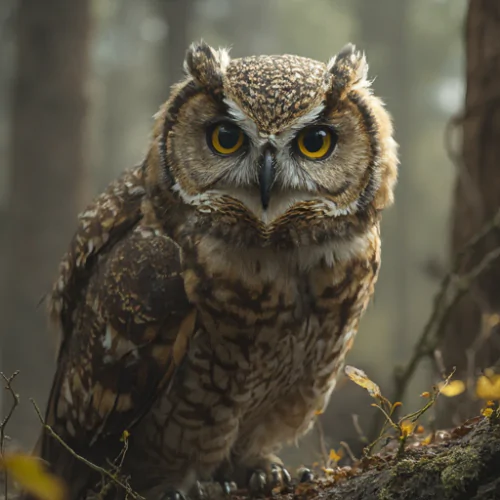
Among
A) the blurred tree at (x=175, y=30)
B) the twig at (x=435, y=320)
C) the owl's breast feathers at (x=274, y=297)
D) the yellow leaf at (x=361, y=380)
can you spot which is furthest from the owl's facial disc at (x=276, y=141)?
the blurred tree at (x=175, y=30)

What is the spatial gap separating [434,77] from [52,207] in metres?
12.3

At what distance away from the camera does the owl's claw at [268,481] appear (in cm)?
236

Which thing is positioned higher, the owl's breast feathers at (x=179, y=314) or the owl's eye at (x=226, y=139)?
the owl's eye at (x=226, y=139)

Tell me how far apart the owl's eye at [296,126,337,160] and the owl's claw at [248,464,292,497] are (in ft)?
3.73

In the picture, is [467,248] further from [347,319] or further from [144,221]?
[144,221]

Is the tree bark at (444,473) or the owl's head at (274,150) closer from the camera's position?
the tree bark at (444,473)

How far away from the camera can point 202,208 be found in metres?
1.99

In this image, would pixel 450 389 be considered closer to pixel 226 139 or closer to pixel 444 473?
pixel 444 473

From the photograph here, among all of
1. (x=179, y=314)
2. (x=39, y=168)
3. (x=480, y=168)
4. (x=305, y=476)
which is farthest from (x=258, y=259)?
(x=39, y=168)

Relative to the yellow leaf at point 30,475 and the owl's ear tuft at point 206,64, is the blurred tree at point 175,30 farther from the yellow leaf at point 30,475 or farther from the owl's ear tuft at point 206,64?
the yellow leaf at point 30,475

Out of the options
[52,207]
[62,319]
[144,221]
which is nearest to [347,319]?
[144,221]

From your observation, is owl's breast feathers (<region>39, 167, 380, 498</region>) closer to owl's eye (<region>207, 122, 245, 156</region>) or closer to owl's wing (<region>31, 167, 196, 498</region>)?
owl's wing (<region>31, 167, 196, 498</region>)

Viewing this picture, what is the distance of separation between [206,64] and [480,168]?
1.41 metres

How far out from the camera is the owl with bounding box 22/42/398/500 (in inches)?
74.2
